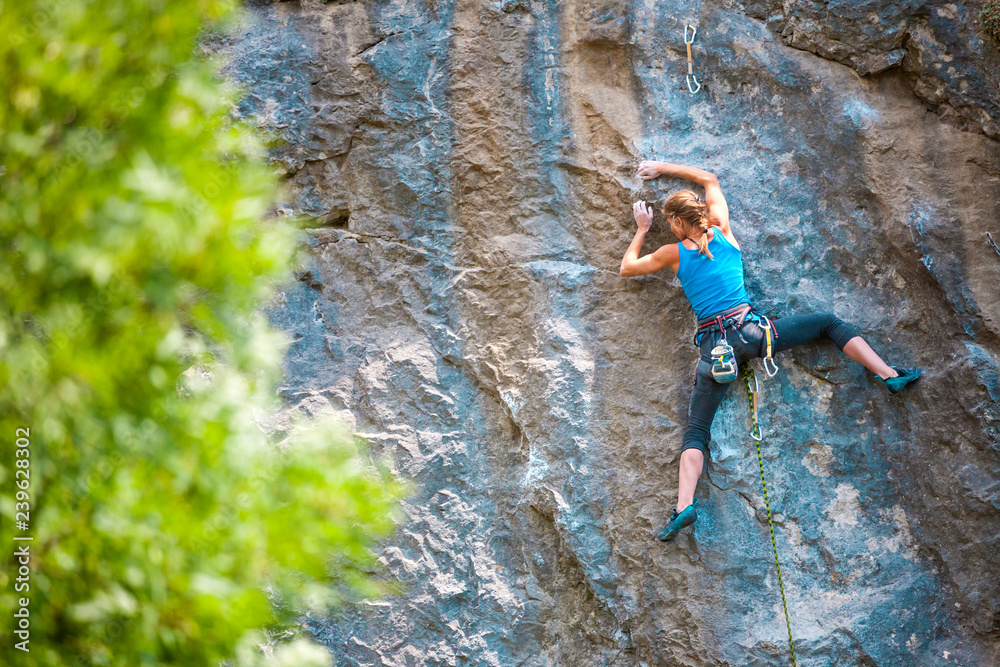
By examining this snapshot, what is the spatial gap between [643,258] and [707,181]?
60 centimetres

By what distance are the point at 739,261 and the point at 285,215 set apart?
2.75m

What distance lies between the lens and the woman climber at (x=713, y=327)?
3973 millimetres

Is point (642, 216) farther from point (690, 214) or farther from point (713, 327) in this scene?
point (713, 327)

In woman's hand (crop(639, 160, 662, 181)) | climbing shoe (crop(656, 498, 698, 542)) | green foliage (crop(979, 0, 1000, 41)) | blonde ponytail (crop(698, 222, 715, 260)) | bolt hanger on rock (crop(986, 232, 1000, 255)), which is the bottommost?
climbing shoe (crop(656, 498, 698, 542))

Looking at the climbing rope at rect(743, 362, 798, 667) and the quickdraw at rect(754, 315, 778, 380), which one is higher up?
the quickdraw at rect(754, 315, 778, 380)

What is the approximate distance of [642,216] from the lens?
14.0 feet

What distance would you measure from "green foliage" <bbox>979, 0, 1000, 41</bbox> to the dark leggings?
1828mm

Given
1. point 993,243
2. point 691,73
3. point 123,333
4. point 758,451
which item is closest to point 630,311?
point 758,451

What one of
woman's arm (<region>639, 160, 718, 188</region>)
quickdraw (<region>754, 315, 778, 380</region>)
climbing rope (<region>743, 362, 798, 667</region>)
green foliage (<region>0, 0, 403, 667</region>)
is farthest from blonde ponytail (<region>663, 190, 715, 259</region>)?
green foliage (<region>0, 0, 403, 667</region>)

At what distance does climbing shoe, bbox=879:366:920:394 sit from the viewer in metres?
3.99

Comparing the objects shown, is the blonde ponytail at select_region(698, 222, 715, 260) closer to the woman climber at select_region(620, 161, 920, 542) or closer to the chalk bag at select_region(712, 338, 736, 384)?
the woman climber at select_region(620, 161, 920, 542)

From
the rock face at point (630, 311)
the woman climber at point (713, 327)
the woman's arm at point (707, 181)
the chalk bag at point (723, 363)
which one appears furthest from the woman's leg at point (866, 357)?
the woman's arm at point (707, 181)

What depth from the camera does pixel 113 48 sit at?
1629 mm

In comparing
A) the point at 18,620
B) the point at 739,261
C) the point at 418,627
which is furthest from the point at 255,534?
the point at 739,261
